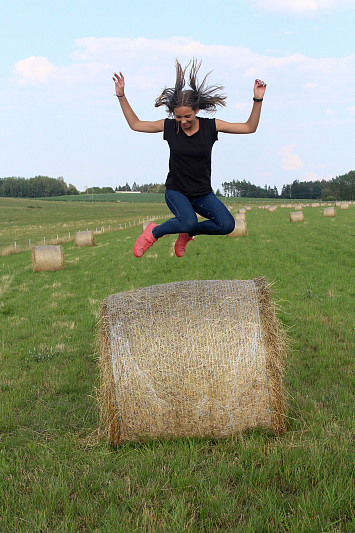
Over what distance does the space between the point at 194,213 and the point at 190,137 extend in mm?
855

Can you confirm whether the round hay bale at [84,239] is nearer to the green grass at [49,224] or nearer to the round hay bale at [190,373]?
the green grass at [49,224]

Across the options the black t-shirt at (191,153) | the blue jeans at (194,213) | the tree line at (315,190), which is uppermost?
the tree line at (315,190)

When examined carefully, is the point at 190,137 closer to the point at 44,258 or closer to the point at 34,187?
the point at 44,258

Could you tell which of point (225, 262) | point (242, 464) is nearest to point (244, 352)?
point (242, 464)

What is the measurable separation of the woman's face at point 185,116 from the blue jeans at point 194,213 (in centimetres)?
80

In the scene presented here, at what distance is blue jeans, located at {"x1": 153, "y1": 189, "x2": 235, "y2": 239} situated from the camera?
16.5 ft

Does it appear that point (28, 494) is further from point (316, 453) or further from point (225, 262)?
point (225, 262)

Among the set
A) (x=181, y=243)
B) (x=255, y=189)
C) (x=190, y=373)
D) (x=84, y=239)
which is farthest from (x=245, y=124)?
(x=255, y=189)

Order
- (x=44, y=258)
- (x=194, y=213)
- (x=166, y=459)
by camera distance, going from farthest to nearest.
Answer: (x=44, y=258)
(x=194, y=213)
(x=166, y=459)

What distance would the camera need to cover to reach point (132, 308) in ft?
16.3

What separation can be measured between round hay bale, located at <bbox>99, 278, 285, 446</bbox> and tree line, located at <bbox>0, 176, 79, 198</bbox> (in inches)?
6642

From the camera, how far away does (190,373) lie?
4.66 metres

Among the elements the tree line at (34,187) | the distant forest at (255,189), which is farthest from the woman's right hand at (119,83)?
the tree line at (34,187)

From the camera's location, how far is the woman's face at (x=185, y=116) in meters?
4.49
